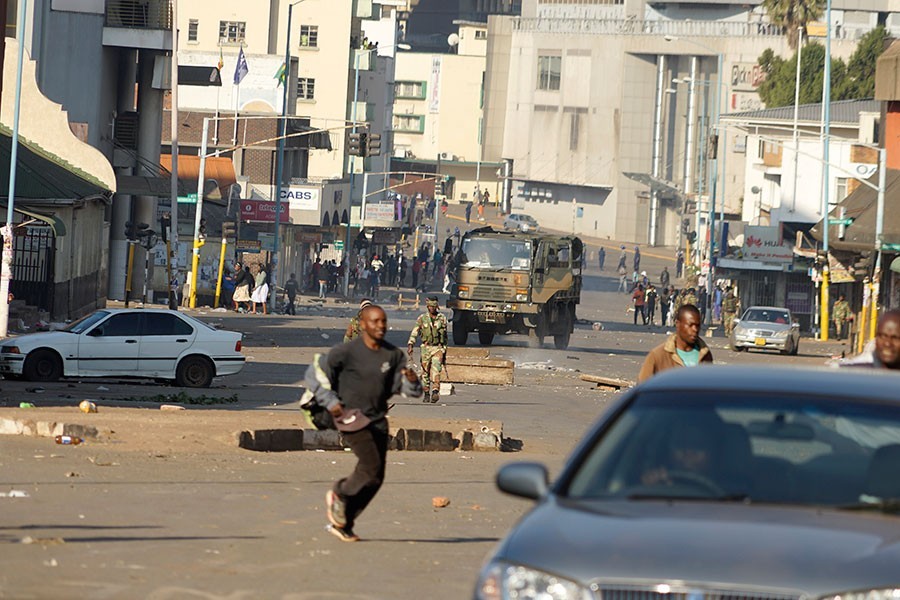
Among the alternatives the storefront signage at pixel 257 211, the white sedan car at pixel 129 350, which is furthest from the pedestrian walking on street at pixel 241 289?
the white sedan car at pixel 129 350

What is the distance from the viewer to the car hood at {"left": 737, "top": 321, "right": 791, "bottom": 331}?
157 ft

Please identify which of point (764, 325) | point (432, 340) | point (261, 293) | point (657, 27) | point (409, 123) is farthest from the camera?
point (409, 123)

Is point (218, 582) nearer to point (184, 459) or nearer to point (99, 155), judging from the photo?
point (184, 459)

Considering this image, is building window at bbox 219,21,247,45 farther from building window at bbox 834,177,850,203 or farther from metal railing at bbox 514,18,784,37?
building window at bbox 834,177,850,203

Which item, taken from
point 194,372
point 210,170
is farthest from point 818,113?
point 194,372

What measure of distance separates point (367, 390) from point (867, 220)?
46.0m

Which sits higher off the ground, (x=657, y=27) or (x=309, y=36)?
(x=657, y=27)

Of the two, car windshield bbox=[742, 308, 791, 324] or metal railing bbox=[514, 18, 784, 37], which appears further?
metal railing bbox=[514, 18, 784, 37]

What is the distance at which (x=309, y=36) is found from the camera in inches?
4099

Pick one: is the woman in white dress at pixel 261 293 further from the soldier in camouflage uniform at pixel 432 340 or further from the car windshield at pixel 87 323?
the soldier in camouflage uniform at pixel 432 340

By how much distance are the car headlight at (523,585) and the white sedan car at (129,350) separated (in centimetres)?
2061

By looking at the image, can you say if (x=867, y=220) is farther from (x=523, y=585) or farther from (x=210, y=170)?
(x=523, y=585)

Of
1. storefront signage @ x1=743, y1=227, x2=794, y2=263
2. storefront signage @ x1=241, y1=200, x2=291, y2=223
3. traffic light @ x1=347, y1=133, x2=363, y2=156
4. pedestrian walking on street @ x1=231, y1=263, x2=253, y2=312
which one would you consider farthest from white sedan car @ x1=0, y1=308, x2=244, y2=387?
storefront signage @ x1=743, y1=227, x2=794, y2=263

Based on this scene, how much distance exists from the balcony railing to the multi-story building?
67756mm
